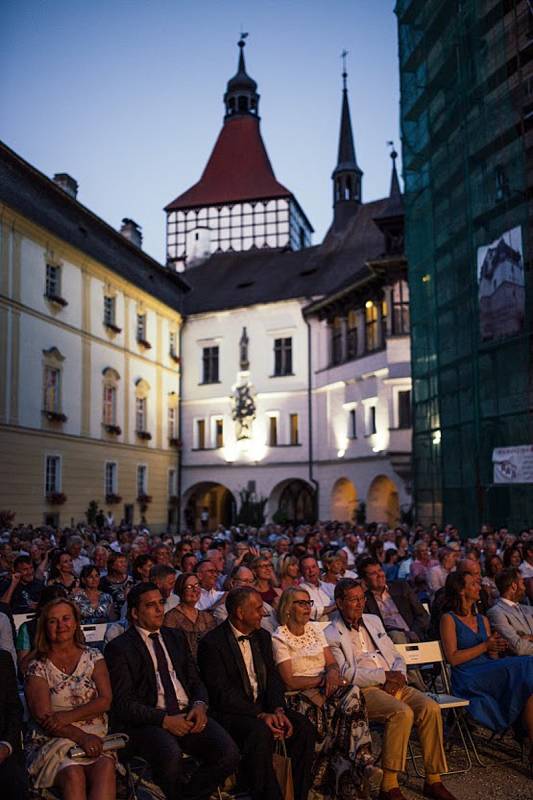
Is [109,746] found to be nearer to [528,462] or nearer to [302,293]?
[528,462]

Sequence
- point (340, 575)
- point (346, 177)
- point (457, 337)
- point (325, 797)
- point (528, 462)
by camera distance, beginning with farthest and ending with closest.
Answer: point (346, 177)
point (457, 337)
point (528, 462)
point (340, 575)
point (325, 797)

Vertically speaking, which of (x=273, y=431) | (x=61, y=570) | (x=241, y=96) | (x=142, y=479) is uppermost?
(x=241, y=96)

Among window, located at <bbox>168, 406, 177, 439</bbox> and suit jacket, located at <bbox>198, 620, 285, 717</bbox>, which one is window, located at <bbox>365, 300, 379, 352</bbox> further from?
suit jacket, located at <bbox>198, 620, 285, 717</bbox>

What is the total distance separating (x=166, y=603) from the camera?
25.3ft

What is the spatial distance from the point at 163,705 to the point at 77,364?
27194mm

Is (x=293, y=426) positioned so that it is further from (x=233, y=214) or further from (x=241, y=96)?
(x=241, y=96)

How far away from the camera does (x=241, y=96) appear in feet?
194

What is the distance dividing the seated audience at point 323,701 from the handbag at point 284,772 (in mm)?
306

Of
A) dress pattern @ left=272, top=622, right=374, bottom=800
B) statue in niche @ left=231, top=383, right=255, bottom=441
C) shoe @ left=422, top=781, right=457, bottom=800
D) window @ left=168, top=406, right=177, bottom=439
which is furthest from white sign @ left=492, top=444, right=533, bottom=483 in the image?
window @ left=168, top=406, right=177, bottom=439

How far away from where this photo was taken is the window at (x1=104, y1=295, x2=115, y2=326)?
113ft

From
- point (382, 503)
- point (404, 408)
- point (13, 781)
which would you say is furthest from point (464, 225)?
point (13, 781)

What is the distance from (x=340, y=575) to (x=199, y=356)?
33.3 m

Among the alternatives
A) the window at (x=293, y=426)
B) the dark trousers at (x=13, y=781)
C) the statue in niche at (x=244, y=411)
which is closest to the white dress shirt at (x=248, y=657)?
the dark trousers at (x=13, y=781)

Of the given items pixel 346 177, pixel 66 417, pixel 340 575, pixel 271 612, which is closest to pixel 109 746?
pixel 271 612
